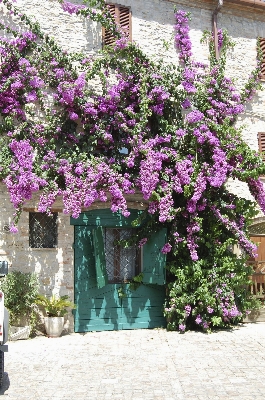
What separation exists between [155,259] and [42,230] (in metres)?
2.53

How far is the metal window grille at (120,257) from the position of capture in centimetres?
1088

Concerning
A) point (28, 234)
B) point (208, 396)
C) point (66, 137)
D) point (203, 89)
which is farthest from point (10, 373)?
point (203, 89)

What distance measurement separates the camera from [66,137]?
10.4 m

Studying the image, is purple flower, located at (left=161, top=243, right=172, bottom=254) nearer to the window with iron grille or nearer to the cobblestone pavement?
the cobblestone pavement

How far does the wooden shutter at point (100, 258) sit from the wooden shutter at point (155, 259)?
0.96 m

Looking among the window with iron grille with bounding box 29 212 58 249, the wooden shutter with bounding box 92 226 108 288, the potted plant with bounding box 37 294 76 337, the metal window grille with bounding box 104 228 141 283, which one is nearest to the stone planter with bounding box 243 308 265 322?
the metal window grille with bounding box 104 228 141 283

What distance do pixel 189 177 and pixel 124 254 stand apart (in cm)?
235

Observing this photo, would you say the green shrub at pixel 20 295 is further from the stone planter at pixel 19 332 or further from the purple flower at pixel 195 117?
the purple flower at pixel 195 117

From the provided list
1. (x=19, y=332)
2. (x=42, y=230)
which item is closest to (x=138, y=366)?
(x=19, y=332)

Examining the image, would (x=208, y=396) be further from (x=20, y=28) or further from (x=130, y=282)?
(x=20, y=28)

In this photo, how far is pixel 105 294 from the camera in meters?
10.6

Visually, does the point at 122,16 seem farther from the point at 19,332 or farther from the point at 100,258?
the point at 19,332

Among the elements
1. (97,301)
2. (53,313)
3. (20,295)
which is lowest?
(53,313)

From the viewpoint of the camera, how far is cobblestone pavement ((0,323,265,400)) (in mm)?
6156
